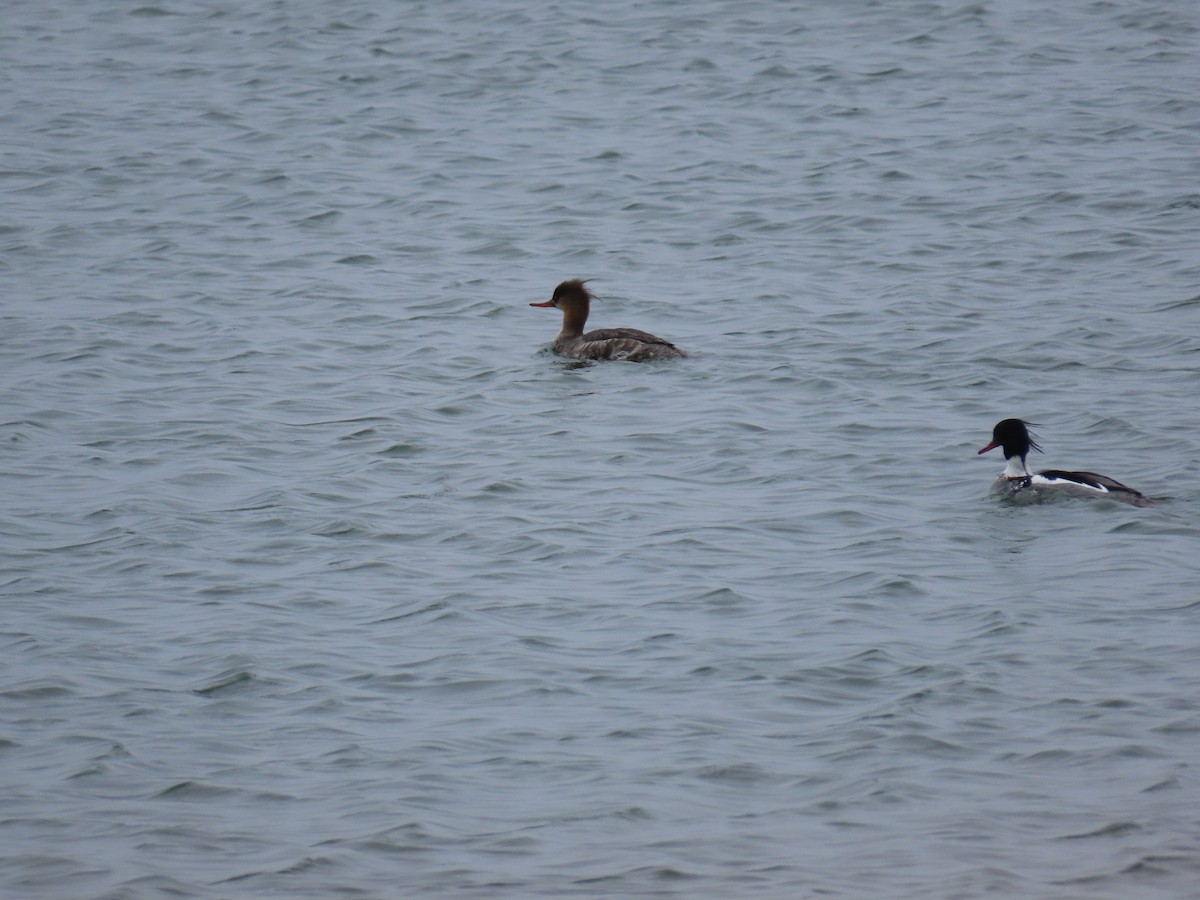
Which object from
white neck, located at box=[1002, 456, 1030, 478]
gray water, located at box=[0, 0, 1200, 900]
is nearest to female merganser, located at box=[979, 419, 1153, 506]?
white neck, located at box=[1002, 456, 1030, 478]

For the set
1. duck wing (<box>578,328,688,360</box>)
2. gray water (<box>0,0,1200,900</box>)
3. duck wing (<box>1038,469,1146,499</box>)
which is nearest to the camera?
gray water (<box>0,0,1200,900</box>)

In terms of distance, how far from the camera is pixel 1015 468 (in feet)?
35.7

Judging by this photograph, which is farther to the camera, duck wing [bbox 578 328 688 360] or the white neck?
duck wing [bbox 578 328 688 360]

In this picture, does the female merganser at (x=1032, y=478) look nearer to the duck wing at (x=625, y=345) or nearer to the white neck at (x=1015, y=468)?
the white neck at (x=1015, y=468)

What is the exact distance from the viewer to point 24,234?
57.4ft

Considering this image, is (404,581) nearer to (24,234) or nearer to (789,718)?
(789,718)

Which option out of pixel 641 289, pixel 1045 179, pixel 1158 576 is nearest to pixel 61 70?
pixel 641 289

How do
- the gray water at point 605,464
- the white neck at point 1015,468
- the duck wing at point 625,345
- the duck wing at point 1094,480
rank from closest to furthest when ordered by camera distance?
the gray water at point 605,464, the duck wing at point 1094,480, the white neck at point 1015,468, the duck wing at point 625,345

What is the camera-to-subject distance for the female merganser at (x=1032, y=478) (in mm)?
10398

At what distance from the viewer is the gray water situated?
272 inches

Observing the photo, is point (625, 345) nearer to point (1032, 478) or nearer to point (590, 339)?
point (590, 339)

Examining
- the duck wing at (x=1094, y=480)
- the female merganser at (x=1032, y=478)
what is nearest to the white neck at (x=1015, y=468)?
the female merganser at (x=1032, y=478)

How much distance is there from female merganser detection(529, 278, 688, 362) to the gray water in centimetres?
18

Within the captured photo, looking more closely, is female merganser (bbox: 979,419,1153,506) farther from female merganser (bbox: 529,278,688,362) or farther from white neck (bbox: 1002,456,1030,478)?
female merganser (bbox: 529,278,688,362)
